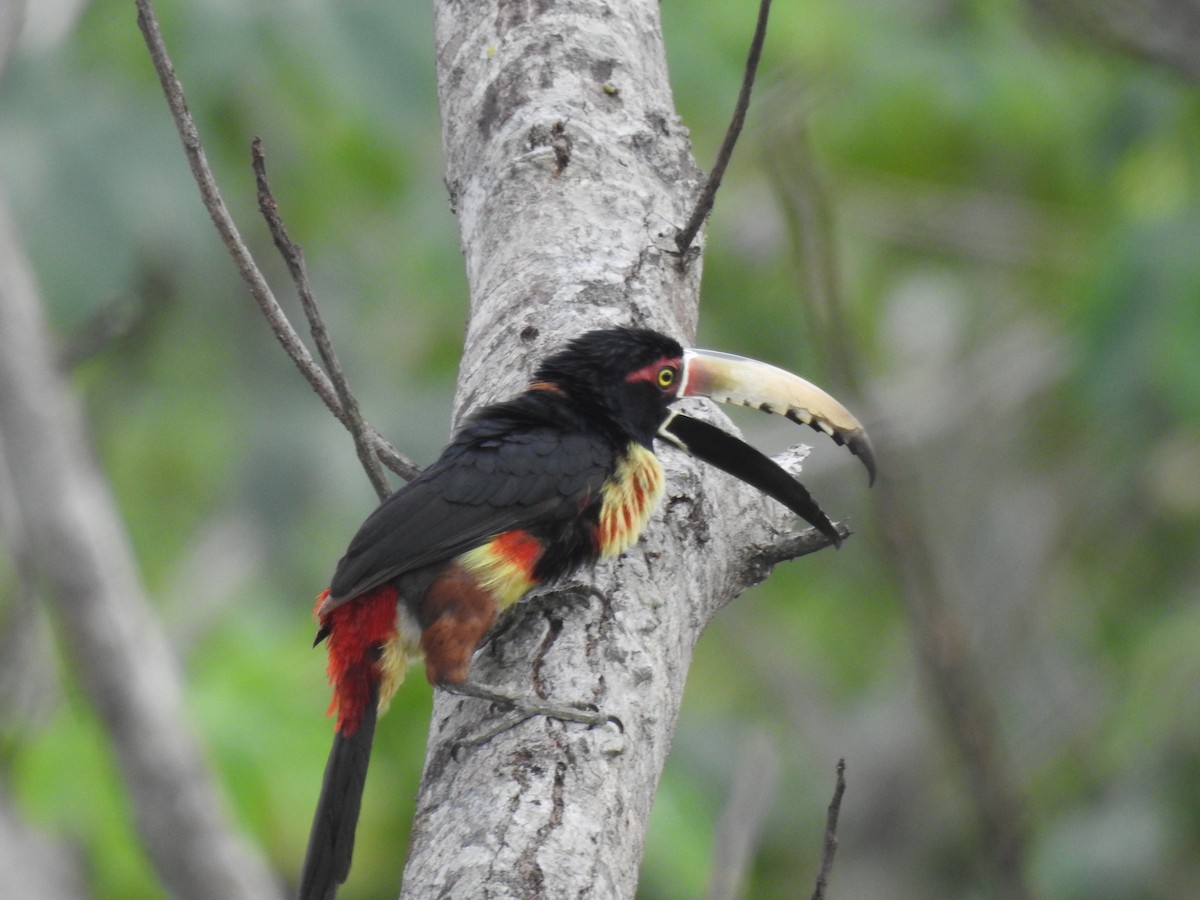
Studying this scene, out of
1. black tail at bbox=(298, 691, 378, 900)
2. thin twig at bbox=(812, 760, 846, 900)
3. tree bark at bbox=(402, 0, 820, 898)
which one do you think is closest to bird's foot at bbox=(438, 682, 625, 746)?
tree bark at bbox=(402, 0, 820, 898)

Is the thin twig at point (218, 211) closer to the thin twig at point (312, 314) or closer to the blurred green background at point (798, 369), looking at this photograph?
the thin twig at point (312, 314)

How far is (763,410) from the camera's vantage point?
3242 mm

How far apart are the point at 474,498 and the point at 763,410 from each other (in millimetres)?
679

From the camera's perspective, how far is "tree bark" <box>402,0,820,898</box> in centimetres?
223

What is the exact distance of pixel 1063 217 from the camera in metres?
9.44

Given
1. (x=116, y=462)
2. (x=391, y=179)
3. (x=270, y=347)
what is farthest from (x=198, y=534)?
(x=391, y=179)

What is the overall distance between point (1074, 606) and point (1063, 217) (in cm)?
276

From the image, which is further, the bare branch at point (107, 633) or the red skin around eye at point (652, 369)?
the red skin around eye at point (652, 369)

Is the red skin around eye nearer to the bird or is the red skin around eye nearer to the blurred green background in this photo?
the bird

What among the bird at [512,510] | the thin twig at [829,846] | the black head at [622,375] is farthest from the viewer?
the black head at [622,375]

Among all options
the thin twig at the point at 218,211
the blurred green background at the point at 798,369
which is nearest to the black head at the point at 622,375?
the thin twig at the point at 218,211

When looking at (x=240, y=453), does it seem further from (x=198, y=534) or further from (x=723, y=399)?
(x=723, y=399)

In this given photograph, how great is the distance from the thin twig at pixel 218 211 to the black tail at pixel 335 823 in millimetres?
640

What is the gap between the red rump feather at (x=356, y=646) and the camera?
10.1ft
